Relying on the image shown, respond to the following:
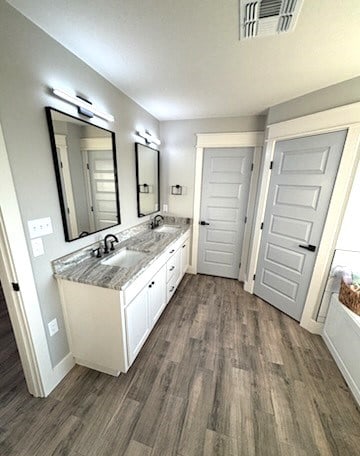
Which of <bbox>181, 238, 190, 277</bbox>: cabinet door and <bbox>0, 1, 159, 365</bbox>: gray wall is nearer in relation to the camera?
<bbox>0, 1, 159, 365</bbox>: gray wall

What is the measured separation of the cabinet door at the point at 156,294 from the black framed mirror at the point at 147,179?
0.96 m

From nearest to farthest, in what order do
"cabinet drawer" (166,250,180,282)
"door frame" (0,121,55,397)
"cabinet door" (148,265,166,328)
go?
"door frame" (0,121,55,397) < "cabinet door" (148,265,166,328) < "cabinet drawer" (166,250,180,282)

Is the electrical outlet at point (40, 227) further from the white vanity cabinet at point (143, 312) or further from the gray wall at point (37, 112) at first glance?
the white vanity cabinet at point (143, 312)

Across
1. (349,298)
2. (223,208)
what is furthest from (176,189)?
(349,298)

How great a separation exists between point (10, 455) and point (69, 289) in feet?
3.11

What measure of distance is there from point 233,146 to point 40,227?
8.61 feet

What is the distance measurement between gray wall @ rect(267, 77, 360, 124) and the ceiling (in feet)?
0.26

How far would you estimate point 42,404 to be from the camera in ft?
4.57

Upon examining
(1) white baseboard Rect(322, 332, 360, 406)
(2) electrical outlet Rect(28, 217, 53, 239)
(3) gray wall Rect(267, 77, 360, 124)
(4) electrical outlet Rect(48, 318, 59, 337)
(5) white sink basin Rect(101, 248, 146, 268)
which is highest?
(3) gray wall Rect(267, 77, 360, 124)

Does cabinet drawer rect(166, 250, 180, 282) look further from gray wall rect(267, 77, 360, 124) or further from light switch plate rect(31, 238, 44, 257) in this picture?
gray wall rect(267, 77, 360, 124)

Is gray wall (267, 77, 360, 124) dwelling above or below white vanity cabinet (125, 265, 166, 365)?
above

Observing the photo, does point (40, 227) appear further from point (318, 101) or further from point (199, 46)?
point (318, 101)

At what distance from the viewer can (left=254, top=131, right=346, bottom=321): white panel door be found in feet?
6.40

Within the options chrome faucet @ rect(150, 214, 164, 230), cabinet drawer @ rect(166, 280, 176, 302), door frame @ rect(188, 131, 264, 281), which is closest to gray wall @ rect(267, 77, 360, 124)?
door frame @ rect(188, 131, 264, 281)
